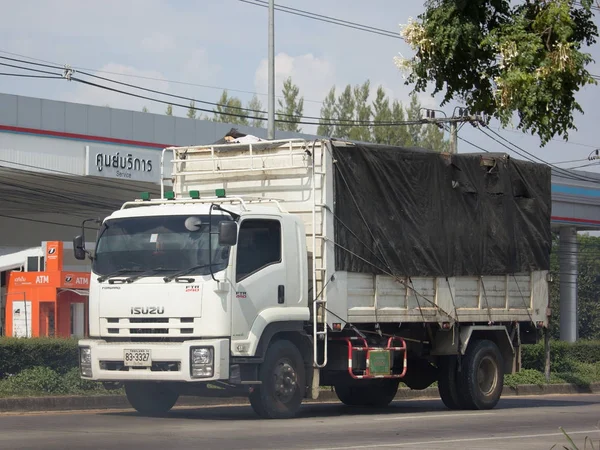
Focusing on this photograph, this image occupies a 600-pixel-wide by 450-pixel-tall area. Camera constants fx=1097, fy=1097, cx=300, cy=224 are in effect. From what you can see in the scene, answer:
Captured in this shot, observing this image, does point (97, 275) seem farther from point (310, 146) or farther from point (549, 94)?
point (549, 94)

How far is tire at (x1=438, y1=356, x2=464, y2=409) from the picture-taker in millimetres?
16547

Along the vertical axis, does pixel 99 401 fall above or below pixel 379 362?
below

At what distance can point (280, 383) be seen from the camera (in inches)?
546

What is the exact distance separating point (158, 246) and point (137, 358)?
4.61ft

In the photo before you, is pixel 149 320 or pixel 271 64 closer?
pixel 149 320

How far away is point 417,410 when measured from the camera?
16.9 meters

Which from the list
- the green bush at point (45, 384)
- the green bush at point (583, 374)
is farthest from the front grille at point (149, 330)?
the green bush at point (583, 374)

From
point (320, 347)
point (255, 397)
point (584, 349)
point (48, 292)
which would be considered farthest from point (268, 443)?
point (584, 349)

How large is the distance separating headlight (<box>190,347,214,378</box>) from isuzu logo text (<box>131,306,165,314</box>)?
630mm

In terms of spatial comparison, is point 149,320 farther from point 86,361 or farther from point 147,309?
point 86,361


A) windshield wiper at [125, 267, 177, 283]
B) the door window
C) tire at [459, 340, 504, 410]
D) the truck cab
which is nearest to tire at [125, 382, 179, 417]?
the truck cab

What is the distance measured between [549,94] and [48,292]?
18.5 m

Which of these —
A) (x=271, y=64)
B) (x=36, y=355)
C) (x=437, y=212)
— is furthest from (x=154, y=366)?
(x=271, y=64)

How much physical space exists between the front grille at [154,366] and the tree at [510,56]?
5553mm
